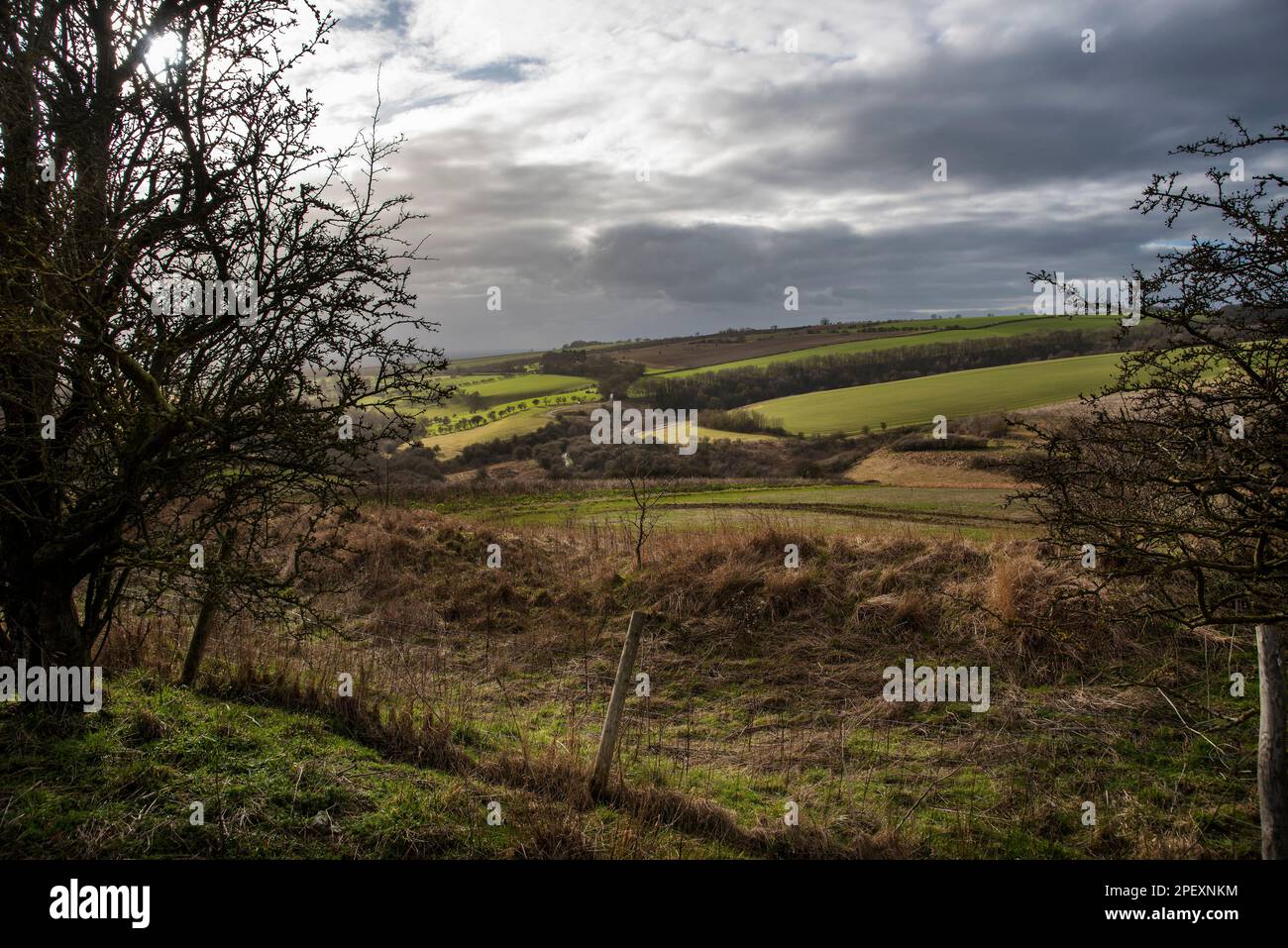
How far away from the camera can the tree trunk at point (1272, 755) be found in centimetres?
654

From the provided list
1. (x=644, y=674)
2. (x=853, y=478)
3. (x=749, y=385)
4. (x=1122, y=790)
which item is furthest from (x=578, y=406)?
(x=1122, y=790)

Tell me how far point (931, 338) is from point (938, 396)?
95.1 ft

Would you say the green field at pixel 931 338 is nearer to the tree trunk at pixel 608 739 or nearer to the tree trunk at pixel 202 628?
the tree trunk at pixel 202 628

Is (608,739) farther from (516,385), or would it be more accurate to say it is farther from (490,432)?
(516,385)

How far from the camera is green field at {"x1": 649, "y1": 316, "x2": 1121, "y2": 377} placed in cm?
8256

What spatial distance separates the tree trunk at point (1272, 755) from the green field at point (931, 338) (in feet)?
240

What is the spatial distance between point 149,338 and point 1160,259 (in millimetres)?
8254

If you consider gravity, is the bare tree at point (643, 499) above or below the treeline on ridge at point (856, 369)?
below

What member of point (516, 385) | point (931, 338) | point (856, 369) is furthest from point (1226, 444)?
point (931, 338)

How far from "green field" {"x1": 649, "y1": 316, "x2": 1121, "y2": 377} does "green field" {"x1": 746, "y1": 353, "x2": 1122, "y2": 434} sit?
11088 mm

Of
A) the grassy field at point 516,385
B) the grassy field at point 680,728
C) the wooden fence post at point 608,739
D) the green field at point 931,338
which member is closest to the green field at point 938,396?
the green field at point 931,338

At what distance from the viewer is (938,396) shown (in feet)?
206

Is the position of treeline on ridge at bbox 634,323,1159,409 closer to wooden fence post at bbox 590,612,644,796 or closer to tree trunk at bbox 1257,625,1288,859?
wooden fence post at bbox 590,612,644,796

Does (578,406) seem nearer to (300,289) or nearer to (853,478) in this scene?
(853,478)
